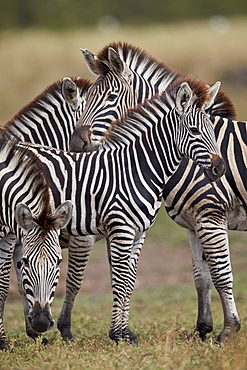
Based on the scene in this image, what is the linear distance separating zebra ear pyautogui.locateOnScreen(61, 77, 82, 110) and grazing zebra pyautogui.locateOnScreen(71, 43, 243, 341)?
21 centimetres

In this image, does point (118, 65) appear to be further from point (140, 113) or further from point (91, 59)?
point (140, 113)

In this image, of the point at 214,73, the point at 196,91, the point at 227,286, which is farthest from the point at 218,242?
the point at 214,73

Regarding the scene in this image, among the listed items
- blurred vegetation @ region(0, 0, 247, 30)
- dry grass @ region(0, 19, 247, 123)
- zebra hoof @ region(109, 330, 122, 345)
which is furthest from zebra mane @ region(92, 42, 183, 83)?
blurred vegetation @ region(0, 0, 247, 30)

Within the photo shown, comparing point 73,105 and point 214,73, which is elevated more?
point 214,73

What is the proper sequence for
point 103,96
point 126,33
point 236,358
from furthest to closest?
point 126,33 < point 103,96 < point 236,358

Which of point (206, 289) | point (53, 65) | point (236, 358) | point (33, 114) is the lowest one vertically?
point (236, 358)

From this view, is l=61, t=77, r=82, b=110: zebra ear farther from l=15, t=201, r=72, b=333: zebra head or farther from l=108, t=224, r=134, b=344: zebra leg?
l=15, t=201, r=72, b=333: zebra head

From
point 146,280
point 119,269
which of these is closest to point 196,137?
point 119,269

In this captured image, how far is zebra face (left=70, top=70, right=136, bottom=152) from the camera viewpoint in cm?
780

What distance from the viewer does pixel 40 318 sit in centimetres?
572

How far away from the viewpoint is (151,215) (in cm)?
687

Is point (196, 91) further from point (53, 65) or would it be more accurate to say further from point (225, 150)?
point (53, 65)

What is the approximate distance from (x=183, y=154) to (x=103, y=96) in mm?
1679

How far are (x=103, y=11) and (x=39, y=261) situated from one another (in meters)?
45.1
